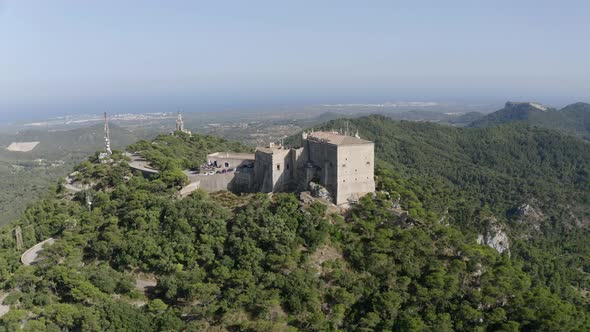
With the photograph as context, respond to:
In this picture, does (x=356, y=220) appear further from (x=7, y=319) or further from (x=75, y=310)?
(x=7, y=319)

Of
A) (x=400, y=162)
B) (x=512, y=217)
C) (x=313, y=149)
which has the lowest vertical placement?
(x=512, y=217)

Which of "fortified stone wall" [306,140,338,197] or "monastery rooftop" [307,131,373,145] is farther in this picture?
"monastery rooftop" [307,131,373,145]

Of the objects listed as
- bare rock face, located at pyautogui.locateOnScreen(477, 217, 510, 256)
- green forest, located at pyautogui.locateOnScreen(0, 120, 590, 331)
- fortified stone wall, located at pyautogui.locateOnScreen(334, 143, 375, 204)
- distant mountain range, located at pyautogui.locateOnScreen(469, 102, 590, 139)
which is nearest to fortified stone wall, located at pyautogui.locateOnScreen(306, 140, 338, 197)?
fortified stone wall, located at pyautogui.locateOnScreen(334, 143, 375, 204)

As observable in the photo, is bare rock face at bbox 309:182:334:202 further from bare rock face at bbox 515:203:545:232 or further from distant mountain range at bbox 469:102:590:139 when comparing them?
distant mountain range at bbox 469:102:590:139

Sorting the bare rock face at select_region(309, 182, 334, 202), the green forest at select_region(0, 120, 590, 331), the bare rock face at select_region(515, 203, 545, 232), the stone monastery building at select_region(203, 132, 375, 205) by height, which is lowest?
the bare rock face at select_region(515, 203, 545, 232)

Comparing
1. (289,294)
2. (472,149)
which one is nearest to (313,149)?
(289,294)

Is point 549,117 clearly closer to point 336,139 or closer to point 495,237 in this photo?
point 495,237

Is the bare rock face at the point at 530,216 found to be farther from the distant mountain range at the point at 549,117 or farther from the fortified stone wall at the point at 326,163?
the distant mountain range at the point at 549,117
